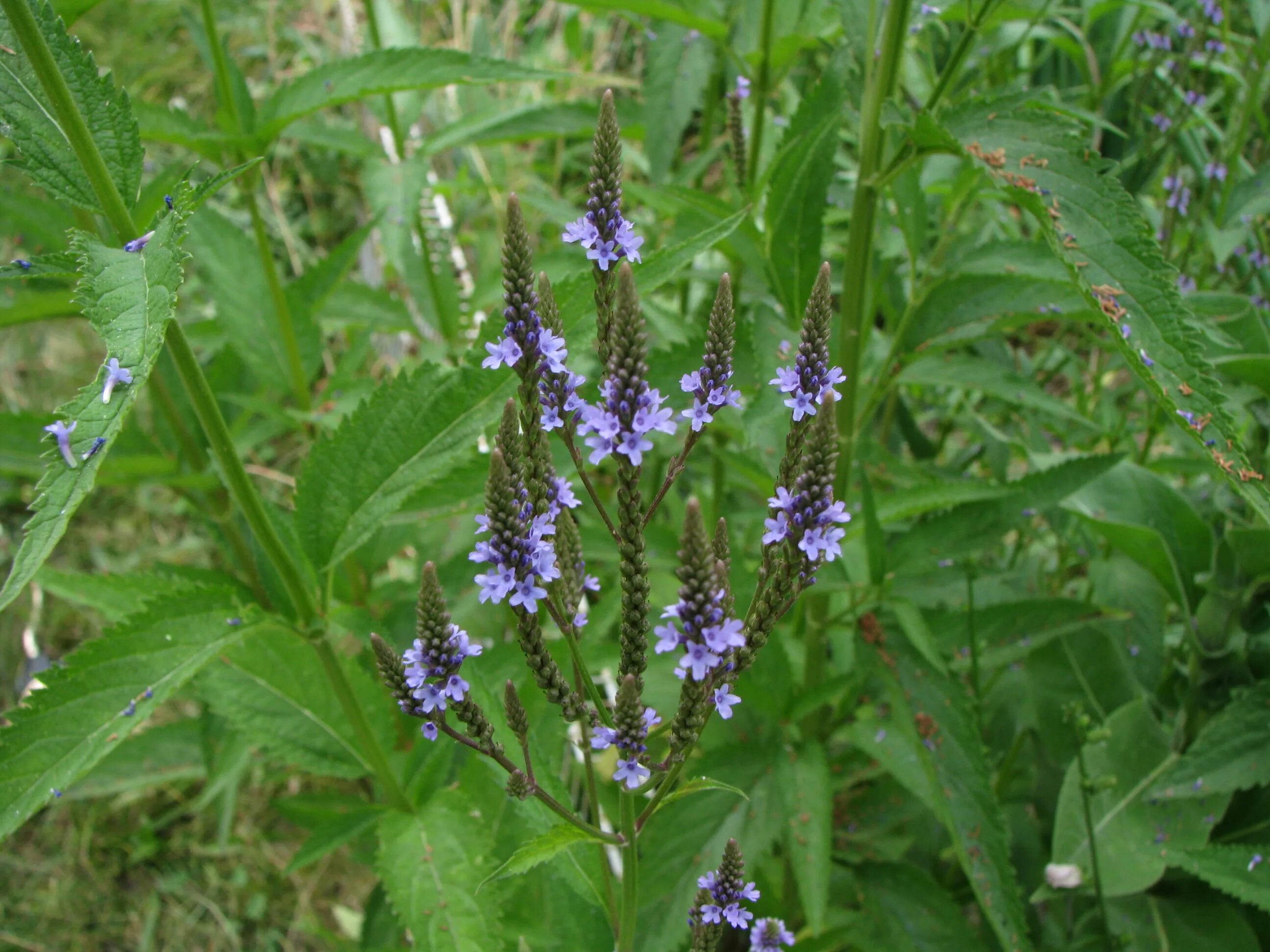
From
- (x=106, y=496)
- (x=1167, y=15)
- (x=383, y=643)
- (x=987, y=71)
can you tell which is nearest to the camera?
(x=383, y=643)

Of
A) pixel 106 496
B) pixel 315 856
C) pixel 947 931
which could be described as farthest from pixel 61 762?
pixel 106 496

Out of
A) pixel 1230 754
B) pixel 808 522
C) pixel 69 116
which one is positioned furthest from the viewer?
pixel 1230 754

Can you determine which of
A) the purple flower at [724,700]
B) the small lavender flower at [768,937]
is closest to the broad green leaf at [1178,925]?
the small lavender flower at [768,937]

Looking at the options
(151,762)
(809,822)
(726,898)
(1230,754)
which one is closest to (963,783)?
(809,822)

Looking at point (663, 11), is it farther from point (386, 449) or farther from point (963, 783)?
point (963, 783)

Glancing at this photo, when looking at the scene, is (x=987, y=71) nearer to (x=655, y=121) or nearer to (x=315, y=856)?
(x=655, y=121)

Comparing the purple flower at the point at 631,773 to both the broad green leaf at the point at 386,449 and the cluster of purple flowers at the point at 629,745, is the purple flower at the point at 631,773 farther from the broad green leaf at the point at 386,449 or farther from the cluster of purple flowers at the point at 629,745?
the broad green leaf at the point at 386,449
